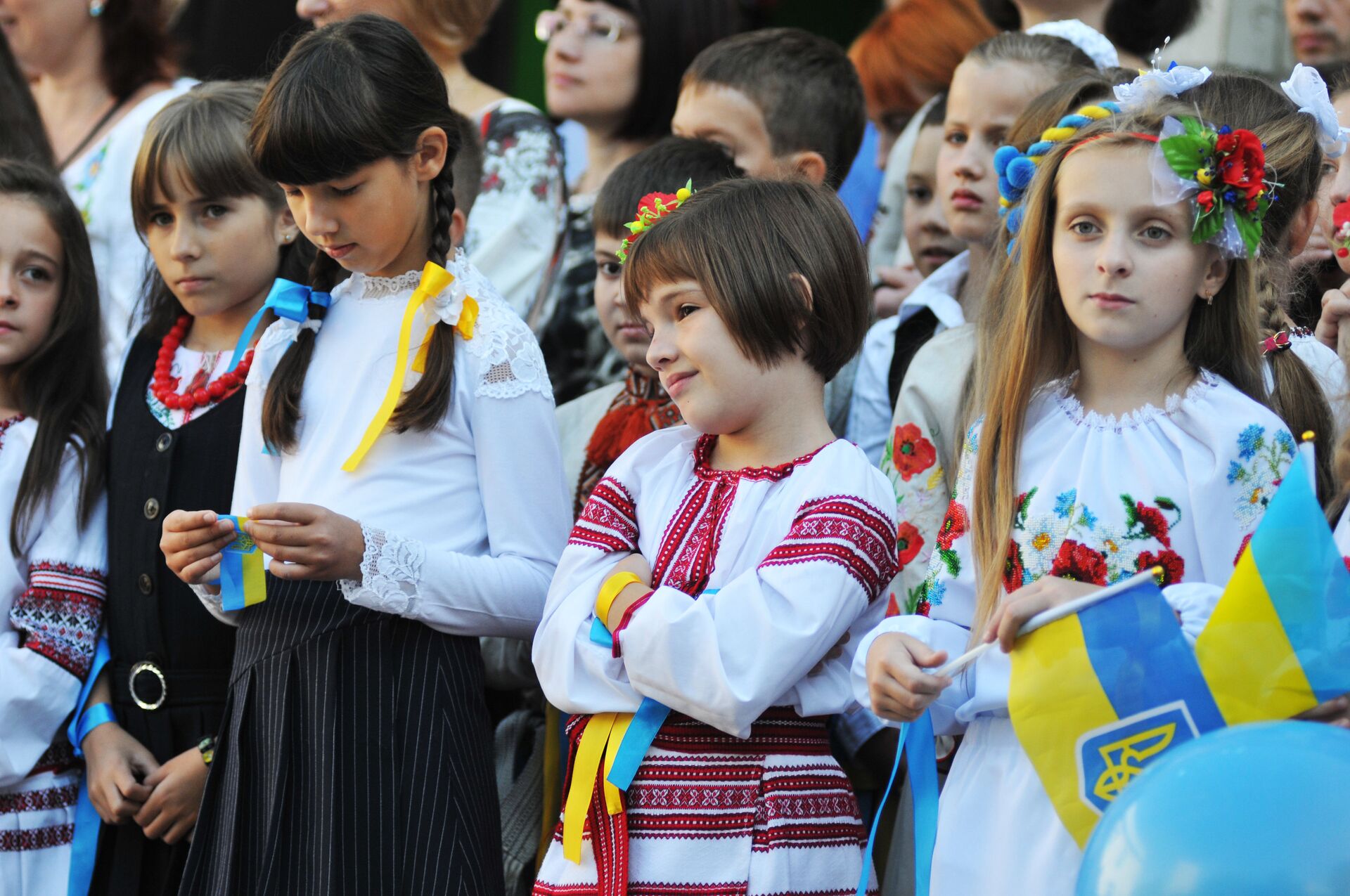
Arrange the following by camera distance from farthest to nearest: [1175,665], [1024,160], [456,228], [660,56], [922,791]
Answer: [660,56] < [456,228] < [1024,160] < [922,791] < [1175,665]

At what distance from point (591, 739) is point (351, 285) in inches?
44.4

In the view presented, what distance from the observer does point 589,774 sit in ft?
8.46

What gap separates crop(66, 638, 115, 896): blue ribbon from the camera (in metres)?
3.31

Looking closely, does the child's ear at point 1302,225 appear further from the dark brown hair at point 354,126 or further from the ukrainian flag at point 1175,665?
the dark brown hair at point 354,126

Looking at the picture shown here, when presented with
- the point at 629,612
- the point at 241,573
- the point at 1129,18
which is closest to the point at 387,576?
the point at 241,573

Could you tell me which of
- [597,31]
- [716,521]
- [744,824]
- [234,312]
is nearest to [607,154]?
[597,31]

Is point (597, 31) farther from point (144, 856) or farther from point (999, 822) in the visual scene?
point (999, 822)

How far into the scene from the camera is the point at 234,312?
11.6ft

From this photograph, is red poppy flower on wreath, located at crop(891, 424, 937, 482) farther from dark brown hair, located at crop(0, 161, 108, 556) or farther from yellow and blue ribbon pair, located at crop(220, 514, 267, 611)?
dark brown hair, located at crop(0, 161, 108, 556)

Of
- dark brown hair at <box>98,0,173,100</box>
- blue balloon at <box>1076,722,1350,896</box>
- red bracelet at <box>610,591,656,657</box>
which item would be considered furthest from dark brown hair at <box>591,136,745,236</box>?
blue balloon at <box>1076,722,1350,896</box>

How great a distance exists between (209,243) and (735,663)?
66.9 inches

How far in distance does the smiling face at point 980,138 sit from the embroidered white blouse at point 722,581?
1.29m

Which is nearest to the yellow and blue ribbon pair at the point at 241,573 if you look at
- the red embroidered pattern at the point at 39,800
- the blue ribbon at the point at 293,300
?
the blue ribbon at the point at 293,300

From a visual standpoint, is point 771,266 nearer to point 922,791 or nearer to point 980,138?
point 922,791
